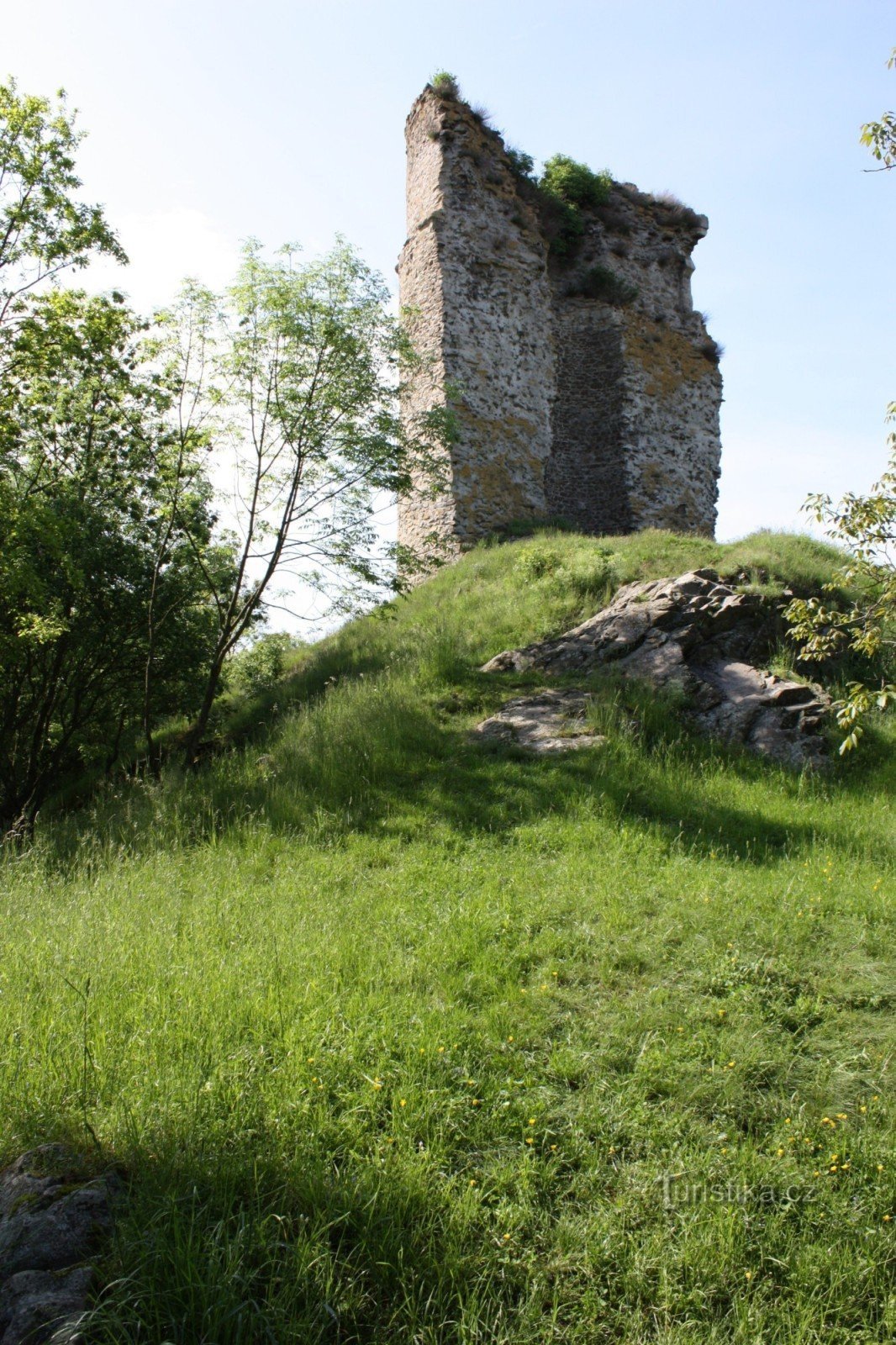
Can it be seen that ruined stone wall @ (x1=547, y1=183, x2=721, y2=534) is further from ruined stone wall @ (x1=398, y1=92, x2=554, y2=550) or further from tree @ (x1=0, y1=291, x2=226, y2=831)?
tree @ (x1=0, y1=291, x2=226, y2=831)

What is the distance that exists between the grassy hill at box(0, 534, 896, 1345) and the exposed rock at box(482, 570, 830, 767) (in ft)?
3.64

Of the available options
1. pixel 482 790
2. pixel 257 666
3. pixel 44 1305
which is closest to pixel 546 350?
pixel 257 666

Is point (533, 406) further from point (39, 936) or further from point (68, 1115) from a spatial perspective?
point (68, 1115)

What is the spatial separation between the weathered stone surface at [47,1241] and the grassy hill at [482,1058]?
0.38 feet

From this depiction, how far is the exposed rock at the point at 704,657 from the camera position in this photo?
8.55m

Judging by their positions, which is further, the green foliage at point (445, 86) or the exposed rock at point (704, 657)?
the green foliage at point (445, 86)

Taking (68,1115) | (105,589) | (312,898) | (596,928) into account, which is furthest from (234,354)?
(68,1115)

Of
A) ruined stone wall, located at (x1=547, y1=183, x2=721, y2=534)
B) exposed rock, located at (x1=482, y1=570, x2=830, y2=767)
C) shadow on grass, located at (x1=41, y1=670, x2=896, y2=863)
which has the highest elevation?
ruined stone wall, located at (x1=547, y1=183, x2=721, y2=534)

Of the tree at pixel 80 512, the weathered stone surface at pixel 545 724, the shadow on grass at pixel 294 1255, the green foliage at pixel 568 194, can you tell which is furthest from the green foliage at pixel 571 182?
the shadow on grass at pixel 294 1255

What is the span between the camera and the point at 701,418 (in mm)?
21062

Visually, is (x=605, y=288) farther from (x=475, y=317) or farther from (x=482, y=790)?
(x=482, y=790)

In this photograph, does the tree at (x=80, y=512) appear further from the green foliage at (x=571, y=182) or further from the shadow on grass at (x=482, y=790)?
the green foliage at (x=571, y=182)

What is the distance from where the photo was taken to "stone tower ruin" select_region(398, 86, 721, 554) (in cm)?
1697

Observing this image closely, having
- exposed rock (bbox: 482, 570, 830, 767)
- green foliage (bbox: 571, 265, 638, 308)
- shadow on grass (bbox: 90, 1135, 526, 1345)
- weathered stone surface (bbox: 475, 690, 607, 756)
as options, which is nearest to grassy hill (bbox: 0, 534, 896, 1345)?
shadow on grass (bbox: 90, 1135, 526, 1345)
